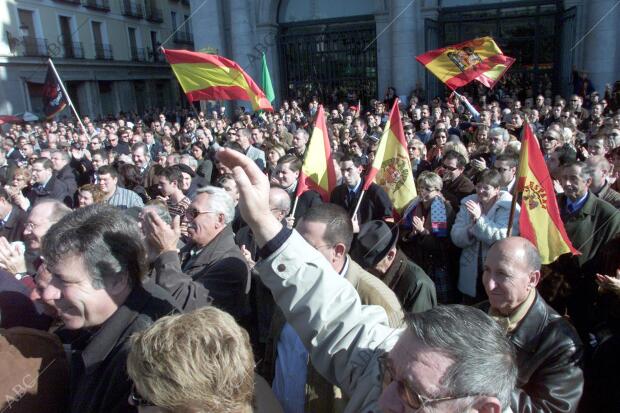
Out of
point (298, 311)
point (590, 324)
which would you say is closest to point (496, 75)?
point (590, 324)

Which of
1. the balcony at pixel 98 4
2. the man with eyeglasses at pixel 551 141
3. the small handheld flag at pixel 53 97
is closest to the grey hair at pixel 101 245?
the man with eyeglasses at pixel 551 141

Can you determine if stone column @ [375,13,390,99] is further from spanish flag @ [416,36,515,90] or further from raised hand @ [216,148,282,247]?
raised hand @ [216,148,282,247]

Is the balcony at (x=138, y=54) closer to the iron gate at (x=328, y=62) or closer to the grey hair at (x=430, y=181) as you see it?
the iron gate at (x=328, y=62)

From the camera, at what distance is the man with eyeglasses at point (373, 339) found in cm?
130

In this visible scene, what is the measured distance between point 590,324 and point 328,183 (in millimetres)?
2472

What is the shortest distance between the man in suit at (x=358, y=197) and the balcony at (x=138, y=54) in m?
30.3

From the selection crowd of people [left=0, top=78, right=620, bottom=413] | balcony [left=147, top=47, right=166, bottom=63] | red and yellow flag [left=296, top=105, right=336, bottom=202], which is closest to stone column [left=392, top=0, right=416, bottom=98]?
red and yellow flag [left=296, top=105, right=336, bottom=202]

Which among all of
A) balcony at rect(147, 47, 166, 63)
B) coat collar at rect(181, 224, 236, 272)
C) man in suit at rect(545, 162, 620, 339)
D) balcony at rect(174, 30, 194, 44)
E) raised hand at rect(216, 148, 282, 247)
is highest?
balcony at rect(174, 30, 194, 44)

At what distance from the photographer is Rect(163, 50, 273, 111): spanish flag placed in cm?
584

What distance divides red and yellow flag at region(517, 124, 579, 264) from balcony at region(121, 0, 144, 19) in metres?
32.9

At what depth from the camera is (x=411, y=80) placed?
15938 millimetres

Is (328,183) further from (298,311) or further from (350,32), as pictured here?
(350,32)

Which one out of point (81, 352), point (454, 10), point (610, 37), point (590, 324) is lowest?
point (590, 324)

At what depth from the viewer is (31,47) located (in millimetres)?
25281
